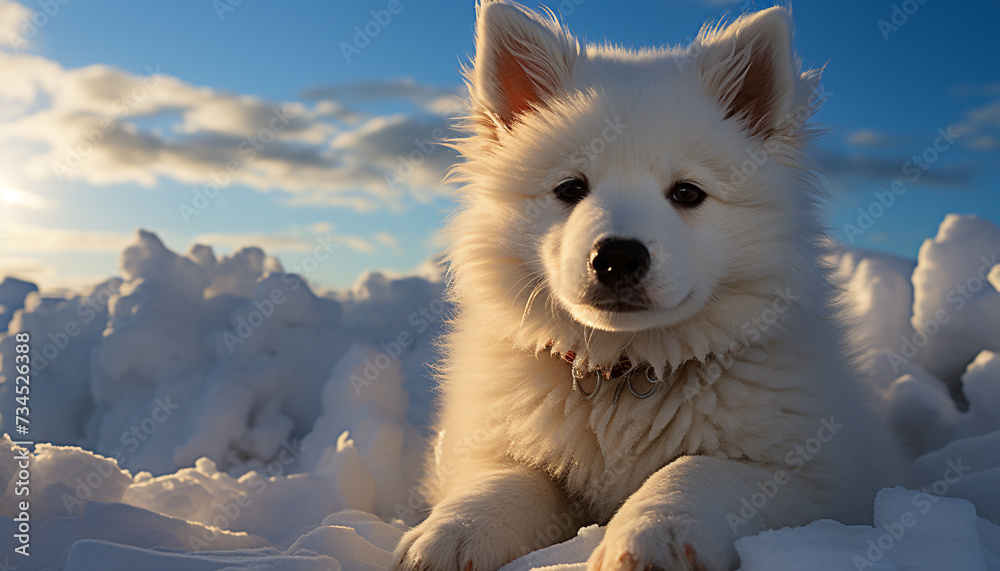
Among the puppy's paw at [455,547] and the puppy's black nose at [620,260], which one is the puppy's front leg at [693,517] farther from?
the puppy's black nose at [620,260]

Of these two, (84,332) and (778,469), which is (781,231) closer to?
(778,469)

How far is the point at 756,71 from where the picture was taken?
2680 millimetres

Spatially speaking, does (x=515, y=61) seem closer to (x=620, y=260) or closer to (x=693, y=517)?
(x=620, y=260)

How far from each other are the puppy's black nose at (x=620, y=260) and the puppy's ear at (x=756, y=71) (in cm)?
105

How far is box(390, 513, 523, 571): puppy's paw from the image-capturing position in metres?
1.93

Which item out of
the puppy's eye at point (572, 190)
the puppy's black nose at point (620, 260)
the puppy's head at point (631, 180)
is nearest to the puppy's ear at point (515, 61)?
the puppy's head at point (631, 180)

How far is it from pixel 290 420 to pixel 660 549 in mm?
5802

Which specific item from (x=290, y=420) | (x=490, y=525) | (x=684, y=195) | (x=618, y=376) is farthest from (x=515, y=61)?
(x=290, y=420)

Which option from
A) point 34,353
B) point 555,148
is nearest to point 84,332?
point 34,353

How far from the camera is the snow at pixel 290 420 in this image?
6.28ft

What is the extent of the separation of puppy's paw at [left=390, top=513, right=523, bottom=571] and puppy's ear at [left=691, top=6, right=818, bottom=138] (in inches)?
79.4

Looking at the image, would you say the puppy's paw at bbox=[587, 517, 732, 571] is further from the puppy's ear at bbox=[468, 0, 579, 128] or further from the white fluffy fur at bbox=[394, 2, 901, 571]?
the puppy's ear at bbox=[468, 0, 579, 128]

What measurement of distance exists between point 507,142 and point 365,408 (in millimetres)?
3499

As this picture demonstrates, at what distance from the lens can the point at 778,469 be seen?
219 centimetres
